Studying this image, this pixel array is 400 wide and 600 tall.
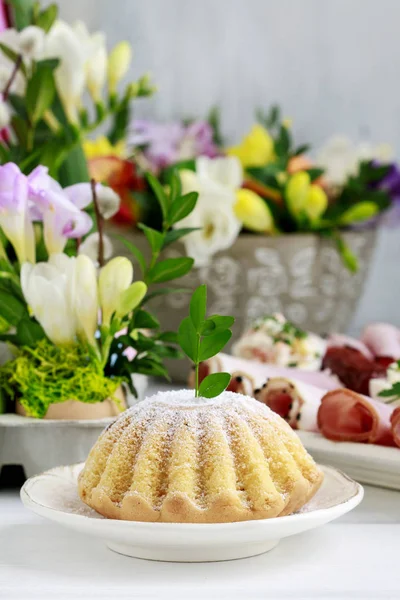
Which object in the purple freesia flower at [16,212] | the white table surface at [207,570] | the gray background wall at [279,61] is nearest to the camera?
the white table surface at [207,570]

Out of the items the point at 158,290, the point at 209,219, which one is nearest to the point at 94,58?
the point at 209,219

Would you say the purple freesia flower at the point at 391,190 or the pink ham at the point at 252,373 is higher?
the purple freesia flower at the point at 391,190

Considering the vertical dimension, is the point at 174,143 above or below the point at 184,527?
above

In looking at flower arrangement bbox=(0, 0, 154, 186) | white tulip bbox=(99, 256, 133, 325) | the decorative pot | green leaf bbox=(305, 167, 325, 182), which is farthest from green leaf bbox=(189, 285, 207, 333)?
green leaf bbox=(305, 167, 325, 182)

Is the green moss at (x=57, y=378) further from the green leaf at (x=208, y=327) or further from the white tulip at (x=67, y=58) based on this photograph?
the white tulip at (x=67, y=58)

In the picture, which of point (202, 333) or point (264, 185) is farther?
point (264, 185)

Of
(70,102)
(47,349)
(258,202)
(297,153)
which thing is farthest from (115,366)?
(297,153)

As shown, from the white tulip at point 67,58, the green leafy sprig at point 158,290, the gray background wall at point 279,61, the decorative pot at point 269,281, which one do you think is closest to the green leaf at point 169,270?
the green leafy sprig at point 158,290

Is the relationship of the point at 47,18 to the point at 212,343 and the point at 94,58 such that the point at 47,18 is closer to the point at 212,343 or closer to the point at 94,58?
the point at 94,58
